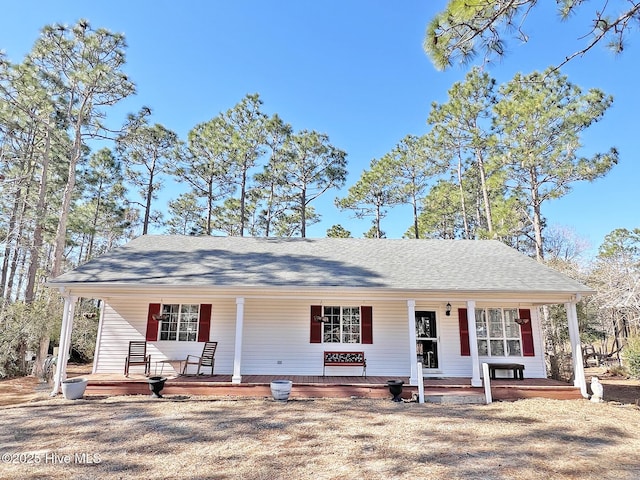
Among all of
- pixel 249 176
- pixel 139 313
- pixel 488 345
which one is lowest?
pixel 488 345

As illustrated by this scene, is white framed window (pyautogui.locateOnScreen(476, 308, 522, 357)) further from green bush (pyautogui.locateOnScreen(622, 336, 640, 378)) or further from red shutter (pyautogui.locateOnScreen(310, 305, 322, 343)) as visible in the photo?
red shutter (pyautogui.locateOnScreen(310, 305, 322, 343))

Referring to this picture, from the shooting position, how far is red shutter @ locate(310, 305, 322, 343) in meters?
9.02

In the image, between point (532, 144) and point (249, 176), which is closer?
point (532, 144)

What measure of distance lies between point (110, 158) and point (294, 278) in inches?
726

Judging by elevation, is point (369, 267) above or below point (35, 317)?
above

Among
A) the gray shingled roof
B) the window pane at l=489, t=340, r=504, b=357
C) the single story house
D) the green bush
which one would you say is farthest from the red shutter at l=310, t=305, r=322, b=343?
the green bush

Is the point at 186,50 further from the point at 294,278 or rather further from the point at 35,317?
the point at 35,317

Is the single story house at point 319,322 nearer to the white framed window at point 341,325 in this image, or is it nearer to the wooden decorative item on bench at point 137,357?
the white framed window at point 341,325

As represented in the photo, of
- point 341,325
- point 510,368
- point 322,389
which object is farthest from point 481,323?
point 322,389

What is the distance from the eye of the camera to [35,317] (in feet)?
36.1

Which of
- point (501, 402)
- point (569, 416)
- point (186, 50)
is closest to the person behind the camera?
point (569, 416)

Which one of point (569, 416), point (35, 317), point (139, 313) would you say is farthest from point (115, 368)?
point (569, 416)

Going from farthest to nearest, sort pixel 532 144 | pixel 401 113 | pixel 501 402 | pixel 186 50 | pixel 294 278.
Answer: pixel 401 113
pixel 532 144
pixel 186 50
pixel 294 278
pixel 501 402

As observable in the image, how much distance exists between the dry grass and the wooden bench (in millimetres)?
1617
